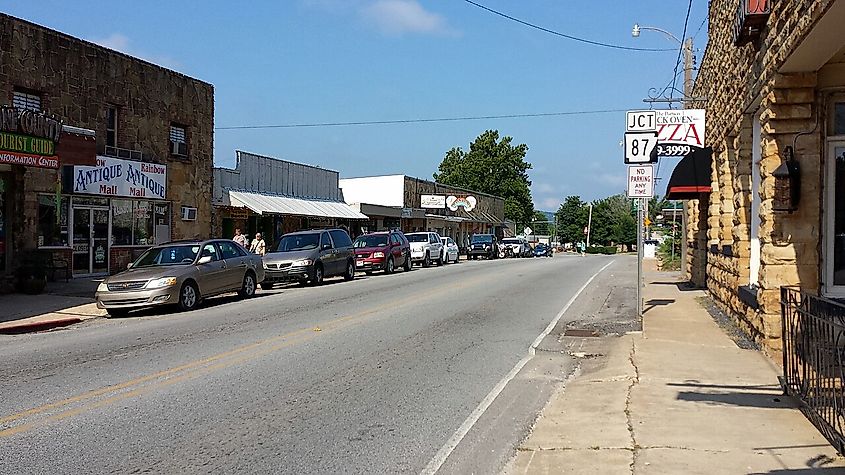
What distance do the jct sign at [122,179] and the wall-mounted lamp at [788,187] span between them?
18.6 meters

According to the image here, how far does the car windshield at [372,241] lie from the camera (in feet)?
104

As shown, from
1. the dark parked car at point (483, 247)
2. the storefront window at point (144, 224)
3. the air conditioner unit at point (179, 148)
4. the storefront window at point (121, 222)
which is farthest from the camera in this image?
the dark parked car at point (483, 247)

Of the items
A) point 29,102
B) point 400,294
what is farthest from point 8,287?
Answer: point 400,294

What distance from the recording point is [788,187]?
950 centimetres

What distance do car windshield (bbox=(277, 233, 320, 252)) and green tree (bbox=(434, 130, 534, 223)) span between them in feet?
236

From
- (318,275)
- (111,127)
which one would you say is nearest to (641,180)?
(318,275)

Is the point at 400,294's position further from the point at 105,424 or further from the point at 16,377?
the point at 105,424

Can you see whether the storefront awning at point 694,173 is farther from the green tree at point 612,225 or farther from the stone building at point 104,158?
the green tree at point 612,225

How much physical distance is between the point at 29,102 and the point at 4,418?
51.8ft

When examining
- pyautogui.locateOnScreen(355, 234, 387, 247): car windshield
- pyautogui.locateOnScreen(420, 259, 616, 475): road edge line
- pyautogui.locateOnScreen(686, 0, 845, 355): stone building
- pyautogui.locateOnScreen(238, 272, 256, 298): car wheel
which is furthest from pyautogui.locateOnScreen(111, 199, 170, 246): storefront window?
pyautogui.locateOnScreen(686, 0, 845, 355): stone building

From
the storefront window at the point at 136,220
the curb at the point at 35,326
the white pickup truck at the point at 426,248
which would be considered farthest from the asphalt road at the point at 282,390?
the white pickup truck at the point at 426,248

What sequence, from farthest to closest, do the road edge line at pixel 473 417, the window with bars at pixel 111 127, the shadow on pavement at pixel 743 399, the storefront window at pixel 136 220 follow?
the storefront window at pixel 136 220 → the window with bars at pixel 111 127 → the shadow on pavement at pixel 743 399 → the road edge line at pixel 473 417

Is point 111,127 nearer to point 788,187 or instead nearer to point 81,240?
point 81,240

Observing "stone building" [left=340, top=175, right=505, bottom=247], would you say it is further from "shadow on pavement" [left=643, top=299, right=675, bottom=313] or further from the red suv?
"shadow on pavement" [left=643, top=299, right=675, bottom=313]
